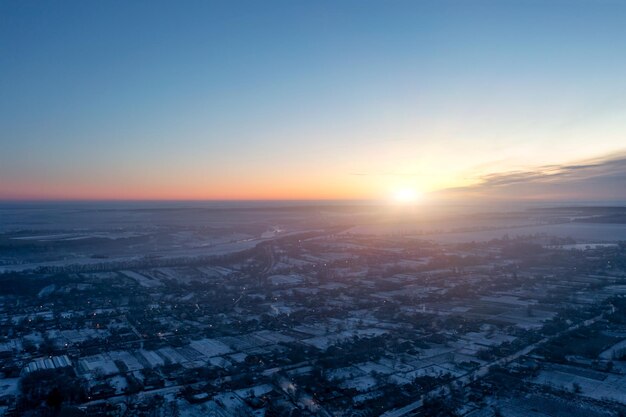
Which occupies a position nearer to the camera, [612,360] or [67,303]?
[612,360]

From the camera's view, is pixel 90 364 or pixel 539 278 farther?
pixel 539 278

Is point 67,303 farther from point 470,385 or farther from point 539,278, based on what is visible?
point 539,278

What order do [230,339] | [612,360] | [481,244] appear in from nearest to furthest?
1. [612,360]
2. [230,339]
3. [481,244]

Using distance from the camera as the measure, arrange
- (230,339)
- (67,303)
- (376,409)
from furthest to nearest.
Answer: (67,303) → (230,339) → (376,409)

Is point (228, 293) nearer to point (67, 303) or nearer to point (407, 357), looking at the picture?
point (67, 303)

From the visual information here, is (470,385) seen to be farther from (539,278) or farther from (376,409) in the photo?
(539,278)

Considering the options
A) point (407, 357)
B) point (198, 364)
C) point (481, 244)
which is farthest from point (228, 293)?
point (481, 244)

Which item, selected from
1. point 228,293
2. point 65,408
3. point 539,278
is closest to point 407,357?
point 65,408

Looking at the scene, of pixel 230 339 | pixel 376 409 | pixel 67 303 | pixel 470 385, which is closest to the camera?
pixel 376 409

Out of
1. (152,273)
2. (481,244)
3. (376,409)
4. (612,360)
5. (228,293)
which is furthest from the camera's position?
(481,244)
